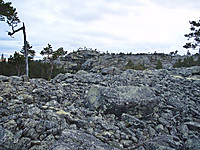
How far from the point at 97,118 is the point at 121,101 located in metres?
1.23

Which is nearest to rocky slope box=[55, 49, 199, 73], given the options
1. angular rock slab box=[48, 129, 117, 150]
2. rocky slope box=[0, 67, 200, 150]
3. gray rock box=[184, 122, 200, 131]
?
rocky slope box=[0, 67, 200, 150]

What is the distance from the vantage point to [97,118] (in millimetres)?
4023

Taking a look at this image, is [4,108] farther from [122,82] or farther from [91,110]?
[122,82]

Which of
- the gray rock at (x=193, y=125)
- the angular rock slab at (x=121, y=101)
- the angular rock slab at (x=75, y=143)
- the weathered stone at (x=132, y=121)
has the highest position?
the angular rock slab at (x=121, y=101)

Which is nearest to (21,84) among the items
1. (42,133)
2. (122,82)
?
(42,133)

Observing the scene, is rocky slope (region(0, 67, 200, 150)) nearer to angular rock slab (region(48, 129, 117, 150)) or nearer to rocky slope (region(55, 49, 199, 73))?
angular rock slab (region(48, 129, 117, 150))

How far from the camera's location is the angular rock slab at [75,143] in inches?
97.7

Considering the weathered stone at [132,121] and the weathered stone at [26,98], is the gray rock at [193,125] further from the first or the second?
the weathered stone at [26,98]

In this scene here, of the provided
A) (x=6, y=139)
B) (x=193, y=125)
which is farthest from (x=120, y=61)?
(x=6, y=139)

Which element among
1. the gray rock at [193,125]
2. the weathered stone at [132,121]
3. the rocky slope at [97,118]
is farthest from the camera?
the gray rock at [193,125]

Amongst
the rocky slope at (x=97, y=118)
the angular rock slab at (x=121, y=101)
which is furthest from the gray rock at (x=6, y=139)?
the angular rock slab at (x=121, y=101)

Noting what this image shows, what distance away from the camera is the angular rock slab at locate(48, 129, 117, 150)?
8.14 ft

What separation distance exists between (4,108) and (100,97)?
11.7 feet

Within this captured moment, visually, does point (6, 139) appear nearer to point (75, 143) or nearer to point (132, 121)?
point (75, 143)
